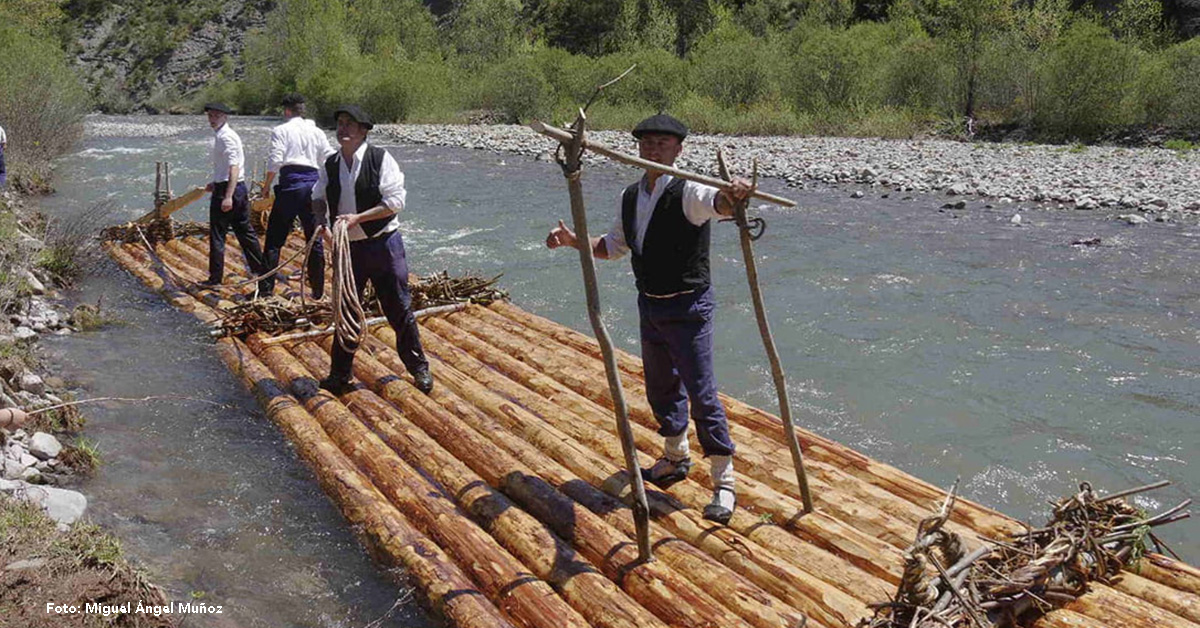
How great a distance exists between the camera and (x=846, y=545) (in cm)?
379

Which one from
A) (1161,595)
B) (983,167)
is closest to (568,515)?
(1161,595)

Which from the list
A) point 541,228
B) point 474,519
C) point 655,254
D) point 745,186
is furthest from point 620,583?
point 541,228

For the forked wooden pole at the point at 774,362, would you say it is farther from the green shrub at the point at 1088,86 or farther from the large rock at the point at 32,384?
the green shrub at the point at 1088,86

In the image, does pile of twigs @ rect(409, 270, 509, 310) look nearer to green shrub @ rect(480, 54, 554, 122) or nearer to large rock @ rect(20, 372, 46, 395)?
large rock @ rect(20, 372, 46, 395)

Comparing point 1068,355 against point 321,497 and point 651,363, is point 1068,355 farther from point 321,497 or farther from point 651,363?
point 321,497

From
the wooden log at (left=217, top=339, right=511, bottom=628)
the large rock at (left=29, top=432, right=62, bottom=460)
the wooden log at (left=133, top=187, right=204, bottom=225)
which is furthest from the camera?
the wooden log at (left=133, top=187, right=204, bottom=225)

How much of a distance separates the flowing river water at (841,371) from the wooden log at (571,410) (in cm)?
139

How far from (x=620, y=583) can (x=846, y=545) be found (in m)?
0.99

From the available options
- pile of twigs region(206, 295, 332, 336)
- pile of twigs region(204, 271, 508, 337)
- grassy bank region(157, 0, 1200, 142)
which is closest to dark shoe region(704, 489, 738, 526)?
pile of twigs region(204, 271, 508, 337)

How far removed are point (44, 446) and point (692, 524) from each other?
12.6ft

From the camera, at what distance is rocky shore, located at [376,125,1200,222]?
16719mm

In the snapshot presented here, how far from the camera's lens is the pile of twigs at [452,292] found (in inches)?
312

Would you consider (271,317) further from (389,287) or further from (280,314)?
(389,287)

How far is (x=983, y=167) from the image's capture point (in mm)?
20859
